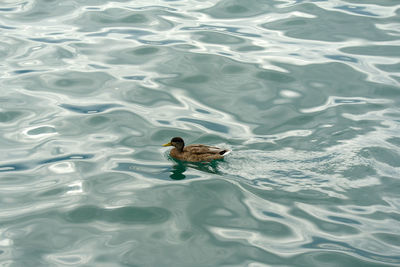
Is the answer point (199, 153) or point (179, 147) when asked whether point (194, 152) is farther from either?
point (179, 147)

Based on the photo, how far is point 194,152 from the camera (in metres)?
10.5

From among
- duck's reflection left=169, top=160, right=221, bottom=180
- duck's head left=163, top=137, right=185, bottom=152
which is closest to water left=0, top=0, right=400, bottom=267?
duck's reflection left=169, top=160, right=221, bottom=180

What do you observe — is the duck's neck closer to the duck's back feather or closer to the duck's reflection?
the duck's back feather

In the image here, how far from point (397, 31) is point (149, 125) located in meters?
8.05

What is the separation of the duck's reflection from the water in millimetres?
35

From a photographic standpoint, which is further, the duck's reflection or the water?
Answer: the duck's reflection

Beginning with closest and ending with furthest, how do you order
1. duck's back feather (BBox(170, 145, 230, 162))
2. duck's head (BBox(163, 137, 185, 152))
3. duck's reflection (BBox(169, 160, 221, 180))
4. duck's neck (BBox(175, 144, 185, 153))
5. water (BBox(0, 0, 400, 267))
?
water (BBox(0, 0, 400, 267)), duck's reflection (BBox(169, 160, 221, 180)), duck's back feather (BBox(170, 145, 230, 162)), duck's neck (BBox(175, 144, 185, 153)), duck's head (BBox(163, 137, 185, 152))

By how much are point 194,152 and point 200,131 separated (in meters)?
1.26

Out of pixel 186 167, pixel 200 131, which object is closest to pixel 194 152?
pixel 186 167

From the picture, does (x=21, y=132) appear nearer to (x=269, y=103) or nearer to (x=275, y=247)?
(x=269, y=103)

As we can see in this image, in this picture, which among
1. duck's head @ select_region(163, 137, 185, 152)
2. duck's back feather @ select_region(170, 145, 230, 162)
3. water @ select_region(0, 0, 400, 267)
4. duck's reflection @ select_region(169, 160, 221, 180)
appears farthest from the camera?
duck's head @ select_region(163, 137, 185, 152)

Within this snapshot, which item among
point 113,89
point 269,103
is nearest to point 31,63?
point 113,89

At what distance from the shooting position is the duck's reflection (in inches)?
396

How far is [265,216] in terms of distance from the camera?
8.76 meters
